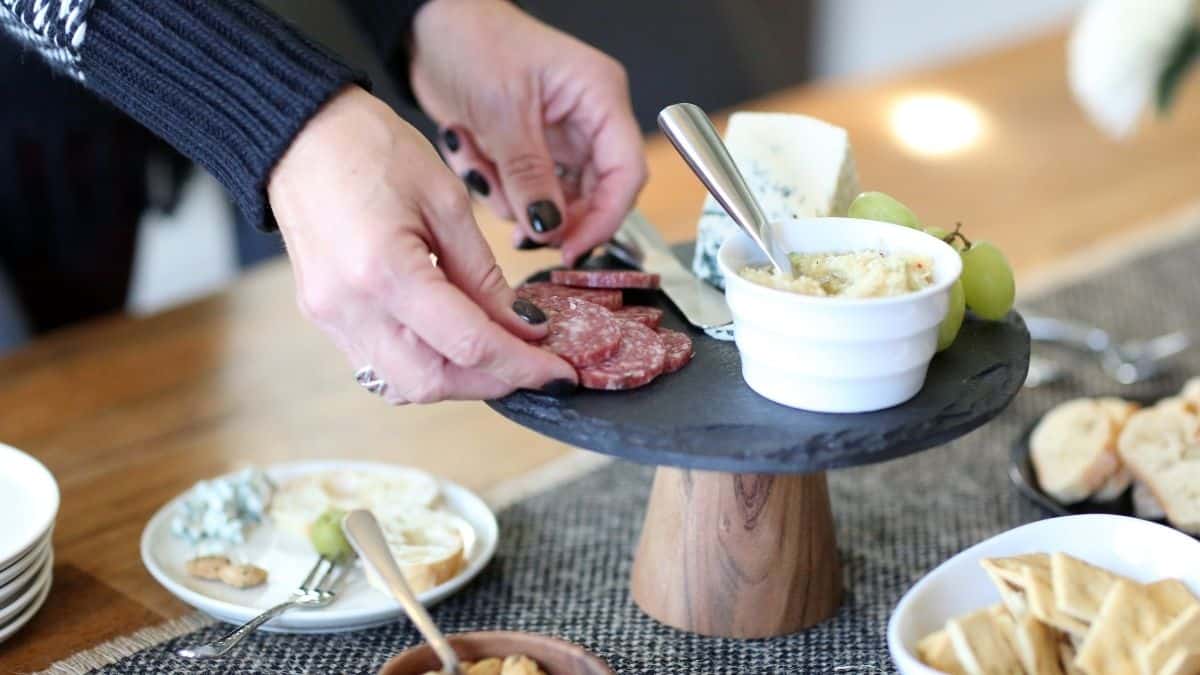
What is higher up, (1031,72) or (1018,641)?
(1018,641)

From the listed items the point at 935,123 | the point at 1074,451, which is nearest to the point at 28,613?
the point at 1074,451

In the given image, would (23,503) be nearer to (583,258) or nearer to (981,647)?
(583,258)

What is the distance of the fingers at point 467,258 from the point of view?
2.99 feet

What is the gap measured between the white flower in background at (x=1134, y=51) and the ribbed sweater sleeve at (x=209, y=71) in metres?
1.10

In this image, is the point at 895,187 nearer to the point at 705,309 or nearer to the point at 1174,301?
the point at 1174,301

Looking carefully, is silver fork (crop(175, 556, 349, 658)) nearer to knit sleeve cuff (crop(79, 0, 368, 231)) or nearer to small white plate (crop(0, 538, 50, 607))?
small white plate (crop(0, 538, 50, 607))

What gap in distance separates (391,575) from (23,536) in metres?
Result: 0.31

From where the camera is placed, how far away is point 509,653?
35.5 inches

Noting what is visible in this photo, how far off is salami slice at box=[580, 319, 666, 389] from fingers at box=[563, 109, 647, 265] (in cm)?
25

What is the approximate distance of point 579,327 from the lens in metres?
0.99

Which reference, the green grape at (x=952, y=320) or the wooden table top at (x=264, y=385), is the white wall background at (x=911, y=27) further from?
the green grape at (x=952, y=320)

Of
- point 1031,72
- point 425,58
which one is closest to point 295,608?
point 425,58

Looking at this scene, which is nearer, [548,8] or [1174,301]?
[1174,301]

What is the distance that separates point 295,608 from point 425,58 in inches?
23.4
